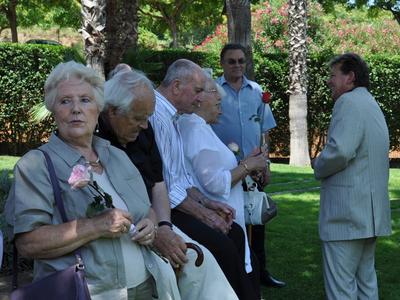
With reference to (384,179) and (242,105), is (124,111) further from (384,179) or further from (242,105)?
(242,105)

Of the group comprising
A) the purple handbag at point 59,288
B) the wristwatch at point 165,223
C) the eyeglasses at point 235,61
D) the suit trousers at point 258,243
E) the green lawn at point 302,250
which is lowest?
the green lawn at point 302,250

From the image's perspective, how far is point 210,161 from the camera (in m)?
4.52

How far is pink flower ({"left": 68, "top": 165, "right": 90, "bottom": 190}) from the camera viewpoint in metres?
2.89

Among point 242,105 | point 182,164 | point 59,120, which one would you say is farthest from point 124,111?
point 242,105

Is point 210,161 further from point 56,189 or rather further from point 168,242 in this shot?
point 56,189

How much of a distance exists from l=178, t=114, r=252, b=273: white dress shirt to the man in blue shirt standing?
1.61 metres

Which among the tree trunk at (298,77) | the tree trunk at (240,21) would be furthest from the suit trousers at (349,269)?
the tree trunk at (298,77)

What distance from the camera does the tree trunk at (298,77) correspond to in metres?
16.7

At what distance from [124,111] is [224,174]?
3.34 feet

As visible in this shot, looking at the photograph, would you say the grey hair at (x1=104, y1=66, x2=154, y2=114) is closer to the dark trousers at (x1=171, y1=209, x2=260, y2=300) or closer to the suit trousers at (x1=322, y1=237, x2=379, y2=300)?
the dark trousers at (x1=171, y1=209, x2=260, y2=300)

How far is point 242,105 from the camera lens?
6.44 meters

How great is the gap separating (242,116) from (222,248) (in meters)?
2.47

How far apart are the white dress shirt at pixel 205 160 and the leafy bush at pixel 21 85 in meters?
11.4

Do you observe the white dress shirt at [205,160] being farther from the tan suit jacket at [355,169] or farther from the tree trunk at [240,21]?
the tree trunk at [240,21]
